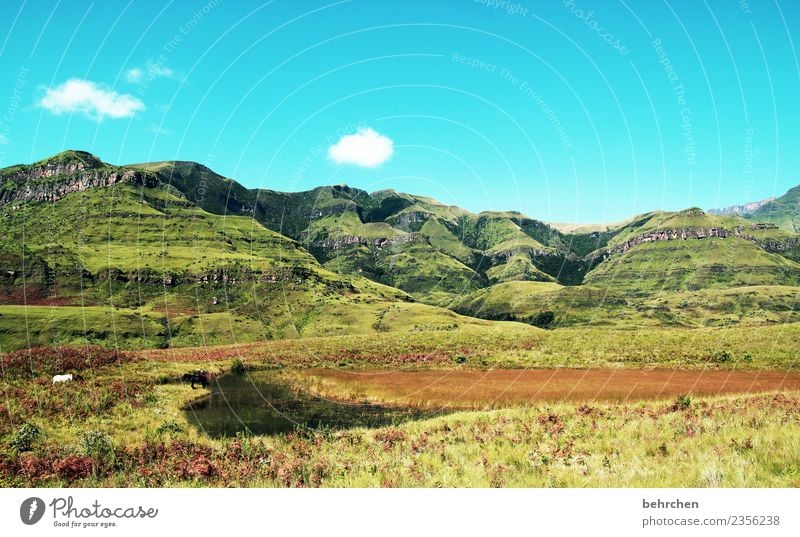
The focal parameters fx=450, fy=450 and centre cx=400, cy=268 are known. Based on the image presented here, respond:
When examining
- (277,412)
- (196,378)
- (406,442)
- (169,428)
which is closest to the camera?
(406,442)

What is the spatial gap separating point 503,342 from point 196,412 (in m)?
38.7

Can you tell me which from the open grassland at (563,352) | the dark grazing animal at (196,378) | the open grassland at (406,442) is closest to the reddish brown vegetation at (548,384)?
the open grassland at (406,442)

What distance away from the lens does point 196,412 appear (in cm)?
2377

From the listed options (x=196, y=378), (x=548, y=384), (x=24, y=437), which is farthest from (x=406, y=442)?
(x=196, y=378)

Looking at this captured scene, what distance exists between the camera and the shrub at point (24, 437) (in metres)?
11.6

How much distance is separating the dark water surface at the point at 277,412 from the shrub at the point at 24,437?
745 cm

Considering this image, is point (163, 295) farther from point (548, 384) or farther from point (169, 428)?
point (169, 428)

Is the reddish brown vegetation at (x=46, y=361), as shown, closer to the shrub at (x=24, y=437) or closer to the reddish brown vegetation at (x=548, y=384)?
the shrub at (x=24, y=437)
